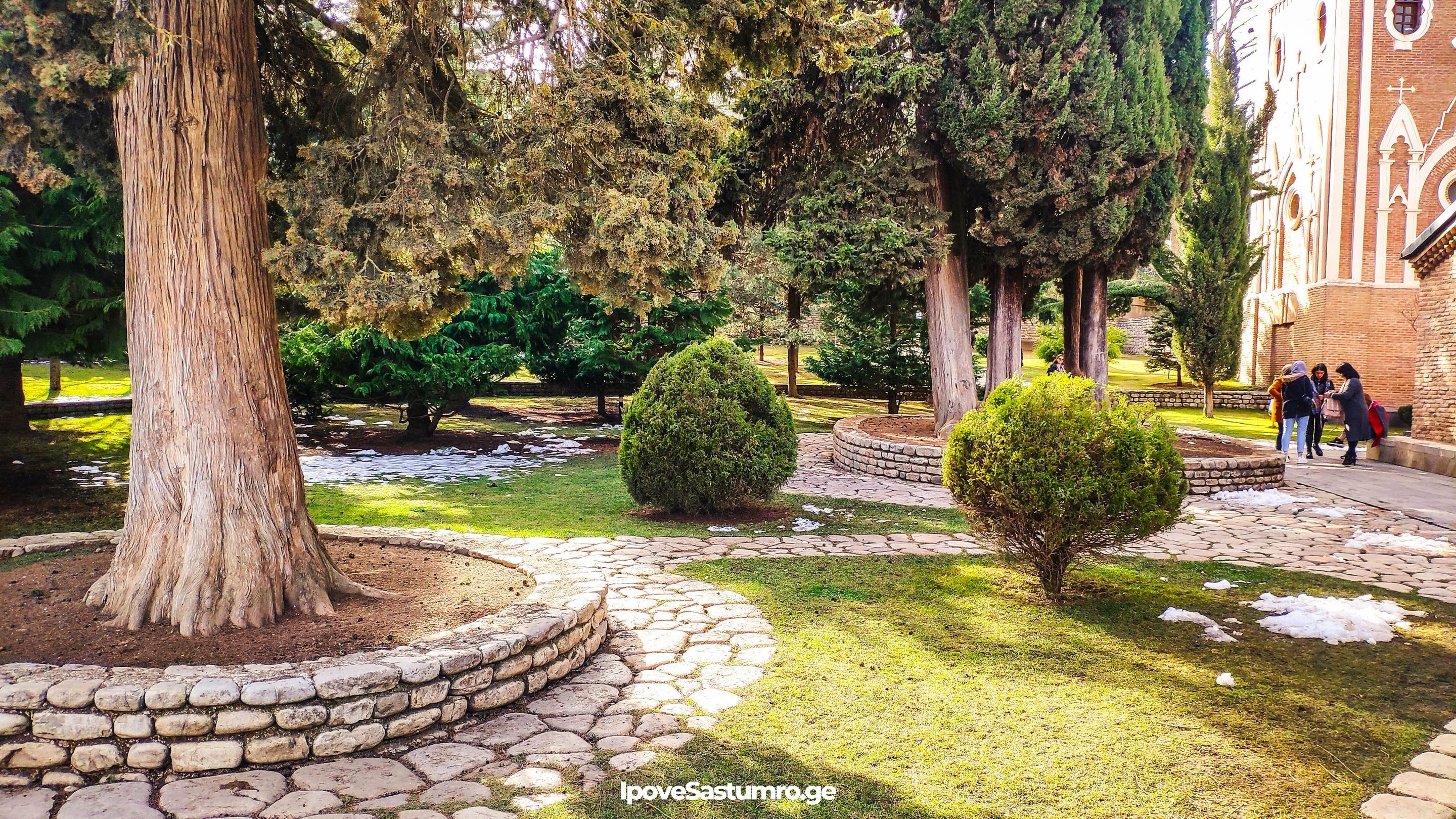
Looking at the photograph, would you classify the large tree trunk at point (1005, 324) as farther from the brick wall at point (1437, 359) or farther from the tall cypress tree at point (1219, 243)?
the tall cypress tree at point (1219, 243)

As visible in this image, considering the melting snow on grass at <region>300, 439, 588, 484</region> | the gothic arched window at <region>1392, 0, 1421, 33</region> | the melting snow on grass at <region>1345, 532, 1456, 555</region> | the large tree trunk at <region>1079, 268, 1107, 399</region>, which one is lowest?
the melting snow on grass at <region>1345, 532, 1456, 555</region>

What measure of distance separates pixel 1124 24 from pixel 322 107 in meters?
10.5

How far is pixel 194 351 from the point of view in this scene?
15.4 feet

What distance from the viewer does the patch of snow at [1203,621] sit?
5.29 metres

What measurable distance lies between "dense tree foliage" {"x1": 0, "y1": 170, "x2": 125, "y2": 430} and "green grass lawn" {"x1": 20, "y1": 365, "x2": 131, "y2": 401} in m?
10.3

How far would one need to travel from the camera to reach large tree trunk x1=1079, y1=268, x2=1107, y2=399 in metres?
14.1

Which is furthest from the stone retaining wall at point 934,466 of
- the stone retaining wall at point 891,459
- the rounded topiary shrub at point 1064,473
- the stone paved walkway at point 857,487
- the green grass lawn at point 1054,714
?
the green grass lawn at point 1054,714

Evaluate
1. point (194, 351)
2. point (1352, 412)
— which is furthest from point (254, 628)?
point (1352, 412)

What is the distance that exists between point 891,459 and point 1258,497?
4.28 m

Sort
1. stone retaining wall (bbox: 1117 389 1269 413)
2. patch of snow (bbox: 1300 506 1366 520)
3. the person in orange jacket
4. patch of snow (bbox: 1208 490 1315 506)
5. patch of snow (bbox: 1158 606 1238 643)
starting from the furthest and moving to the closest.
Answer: stone retaining wall (bbox: 1117 389 1269 413) → the person in orange jacket → patch of snow (bbox: 1208 490 1315 506) → patch of snow (bbox: 1300 506 1366 520) → patch of snow (bbox: 1158 606 1238 643)

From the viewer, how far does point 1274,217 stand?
26828mm

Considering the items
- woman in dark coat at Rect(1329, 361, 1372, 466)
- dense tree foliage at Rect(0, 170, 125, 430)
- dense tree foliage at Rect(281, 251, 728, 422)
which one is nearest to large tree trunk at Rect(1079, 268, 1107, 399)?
woman in dark coat at Rect(1329, 361, 1372, 466)

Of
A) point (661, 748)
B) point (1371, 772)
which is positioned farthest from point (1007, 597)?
point (661, 748)

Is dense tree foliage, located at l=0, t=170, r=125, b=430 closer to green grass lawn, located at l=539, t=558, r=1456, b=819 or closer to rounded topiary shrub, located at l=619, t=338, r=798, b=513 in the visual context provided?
rounded topiary shrub, located at l=619, t=338, r=798, b=513
